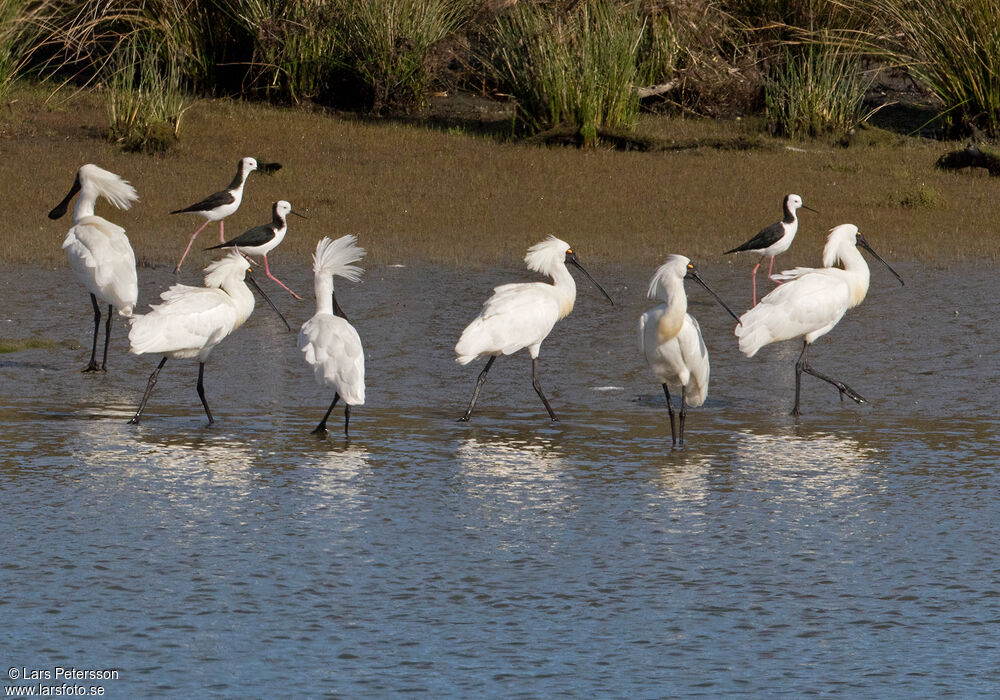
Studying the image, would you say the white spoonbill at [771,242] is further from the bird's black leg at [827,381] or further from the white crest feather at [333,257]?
the white crest feather at [333,257]

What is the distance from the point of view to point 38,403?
945 cm

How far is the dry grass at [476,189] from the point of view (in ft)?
50.0

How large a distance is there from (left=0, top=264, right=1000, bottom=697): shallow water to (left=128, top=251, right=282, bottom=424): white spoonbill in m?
0.39

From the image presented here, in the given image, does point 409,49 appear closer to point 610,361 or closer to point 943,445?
point 610,361

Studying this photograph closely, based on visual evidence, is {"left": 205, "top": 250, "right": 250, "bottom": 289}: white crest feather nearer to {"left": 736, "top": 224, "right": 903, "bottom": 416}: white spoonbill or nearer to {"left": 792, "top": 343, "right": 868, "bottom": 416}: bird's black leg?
{"left": 736, "top": 224, "right": 903, "bottom": 416}: white spoonbill

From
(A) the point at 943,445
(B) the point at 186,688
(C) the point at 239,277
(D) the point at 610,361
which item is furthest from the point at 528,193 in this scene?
(B) the point at 186,688

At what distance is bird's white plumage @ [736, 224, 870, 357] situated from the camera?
973 centimetres

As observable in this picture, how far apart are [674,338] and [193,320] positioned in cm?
276

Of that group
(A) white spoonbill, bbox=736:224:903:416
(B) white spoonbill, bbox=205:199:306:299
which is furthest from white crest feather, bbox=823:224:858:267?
(B) white spoonbill, bbox=205:199:306:299

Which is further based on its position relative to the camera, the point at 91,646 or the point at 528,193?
the point at 528,193

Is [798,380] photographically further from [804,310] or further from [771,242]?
[771,242]

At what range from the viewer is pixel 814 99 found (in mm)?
19438

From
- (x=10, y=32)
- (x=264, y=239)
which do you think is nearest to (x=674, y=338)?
(x=264, y=239)

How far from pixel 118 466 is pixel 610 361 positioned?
160 inches
